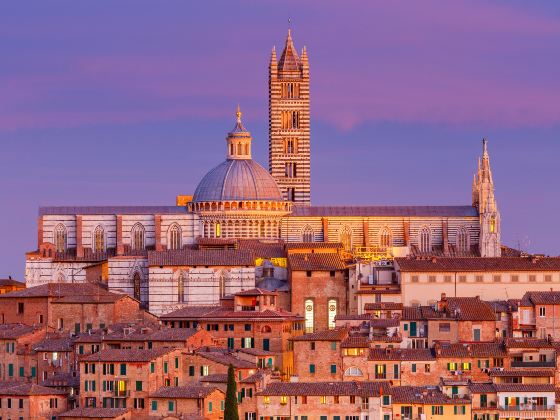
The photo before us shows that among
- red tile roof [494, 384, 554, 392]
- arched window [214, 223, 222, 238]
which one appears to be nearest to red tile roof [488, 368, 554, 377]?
red tile roof [494, 384, 554, 392]

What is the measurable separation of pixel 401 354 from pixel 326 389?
547cm

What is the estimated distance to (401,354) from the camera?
86000mm

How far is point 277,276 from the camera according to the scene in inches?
4097

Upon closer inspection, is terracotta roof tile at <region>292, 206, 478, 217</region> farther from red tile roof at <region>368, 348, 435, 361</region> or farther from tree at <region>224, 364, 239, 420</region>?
tree at <region>224, 364, 239, 420</region>

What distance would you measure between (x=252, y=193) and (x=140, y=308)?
38.3 ft

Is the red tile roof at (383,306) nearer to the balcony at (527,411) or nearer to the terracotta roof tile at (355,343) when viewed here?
the terracotta roof tile at (355,343)

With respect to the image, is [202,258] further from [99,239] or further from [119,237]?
[99,239]

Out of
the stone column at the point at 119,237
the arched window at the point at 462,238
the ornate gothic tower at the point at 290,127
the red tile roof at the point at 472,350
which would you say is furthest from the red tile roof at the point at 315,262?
the ornate gothic tower at the point at 290,127

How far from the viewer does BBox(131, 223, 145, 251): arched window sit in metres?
112

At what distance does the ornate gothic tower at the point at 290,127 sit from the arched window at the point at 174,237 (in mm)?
14668

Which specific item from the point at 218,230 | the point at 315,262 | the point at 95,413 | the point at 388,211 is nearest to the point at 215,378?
the point at 95,413

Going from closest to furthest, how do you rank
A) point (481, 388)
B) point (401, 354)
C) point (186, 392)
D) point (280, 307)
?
point (186, 392), point (481, 388), point (401, 354), point (280, 307)

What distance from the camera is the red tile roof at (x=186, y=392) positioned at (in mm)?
80000

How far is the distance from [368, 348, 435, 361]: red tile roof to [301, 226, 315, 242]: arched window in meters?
25.7
